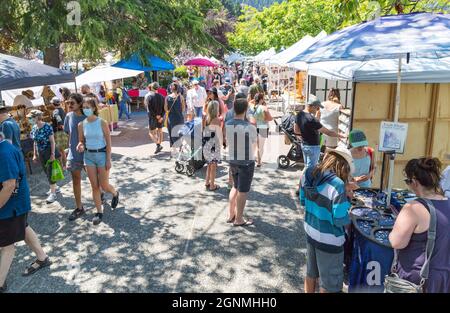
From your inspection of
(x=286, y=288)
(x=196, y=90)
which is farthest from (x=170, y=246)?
(x=196, y=90)

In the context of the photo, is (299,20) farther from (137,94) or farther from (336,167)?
(336,167)

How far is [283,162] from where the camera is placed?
829 cm

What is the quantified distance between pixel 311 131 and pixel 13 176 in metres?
3.93

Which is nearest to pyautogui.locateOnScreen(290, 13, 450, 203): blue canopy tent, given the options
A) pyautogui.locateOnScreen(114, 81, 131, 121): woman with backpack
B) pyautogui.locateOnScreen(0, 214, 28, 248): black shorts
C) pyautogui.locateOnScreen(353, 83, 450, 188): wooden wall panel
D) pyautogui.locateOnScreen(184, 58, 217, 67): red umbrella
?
pyautogui.locateOnScreen(353, 83, 450, 188): wooden wall panel

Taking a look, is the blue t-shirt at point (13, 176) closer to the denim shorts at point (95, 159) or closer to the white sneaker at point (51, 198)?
the denim shorts at point (95, 159)

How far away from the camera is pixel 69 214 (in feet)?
19.4

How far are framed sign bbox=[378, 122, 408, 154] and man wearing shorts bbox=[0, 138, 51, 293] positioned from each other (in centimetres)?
366

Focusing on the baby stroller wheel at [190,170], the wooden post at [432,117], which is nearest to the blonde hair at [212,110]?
the baby stroller wheel at [190,170]

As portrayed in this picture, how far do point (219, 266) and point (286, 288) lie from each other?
2.78 feet

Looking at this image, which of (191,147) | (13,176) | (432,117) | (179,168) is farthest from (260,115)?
(13,176)

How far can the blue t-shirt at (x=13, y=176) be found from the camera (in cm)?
354

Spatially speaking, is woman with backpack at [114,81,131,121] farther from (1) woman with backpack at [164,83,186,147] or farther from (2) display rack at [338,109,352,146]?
(2) display rack at [338,109,352,146]

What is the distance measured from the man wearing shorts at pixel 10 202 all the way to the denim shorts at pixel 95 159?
133 centimetres
